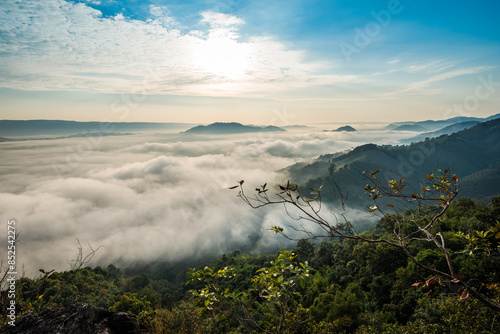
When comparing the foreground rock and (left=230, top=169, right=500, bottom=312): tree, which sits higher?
(left=230, top=169, right=500, bottom=312): tree

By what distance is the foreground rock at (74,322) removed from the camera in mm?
4801

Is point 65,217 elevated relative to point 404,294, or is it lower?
lower

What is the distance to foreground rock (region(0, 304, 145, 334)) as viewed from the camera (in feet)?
15.8

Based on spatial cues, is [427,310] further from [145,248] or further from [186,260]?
[145,248]

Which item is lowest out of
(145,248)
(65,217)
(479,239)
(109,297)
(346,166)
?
(145,248)

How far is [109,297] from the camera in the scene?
150 feet

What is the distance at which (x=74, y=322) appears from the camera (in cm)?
482

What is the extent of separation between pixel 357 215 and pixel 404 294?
6260 inches

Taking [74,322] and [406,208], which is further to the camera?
[74,322]

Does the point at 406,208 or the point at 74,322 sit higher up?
the point at 406,208

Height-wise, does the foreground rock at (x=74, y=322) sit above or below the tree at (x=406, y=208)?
below

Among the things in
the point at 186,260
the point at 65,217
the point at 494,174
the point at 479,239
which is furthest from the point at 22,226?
the point at 494,174

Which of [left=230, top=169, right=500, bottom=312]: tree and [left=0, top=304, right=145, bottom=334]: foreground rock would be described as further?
[left=0, top=304, right=145, bottom=334]: foreground rock

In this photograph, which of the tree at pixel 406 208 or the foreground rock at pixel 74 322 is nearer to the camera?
the tree at pixel 406 208
